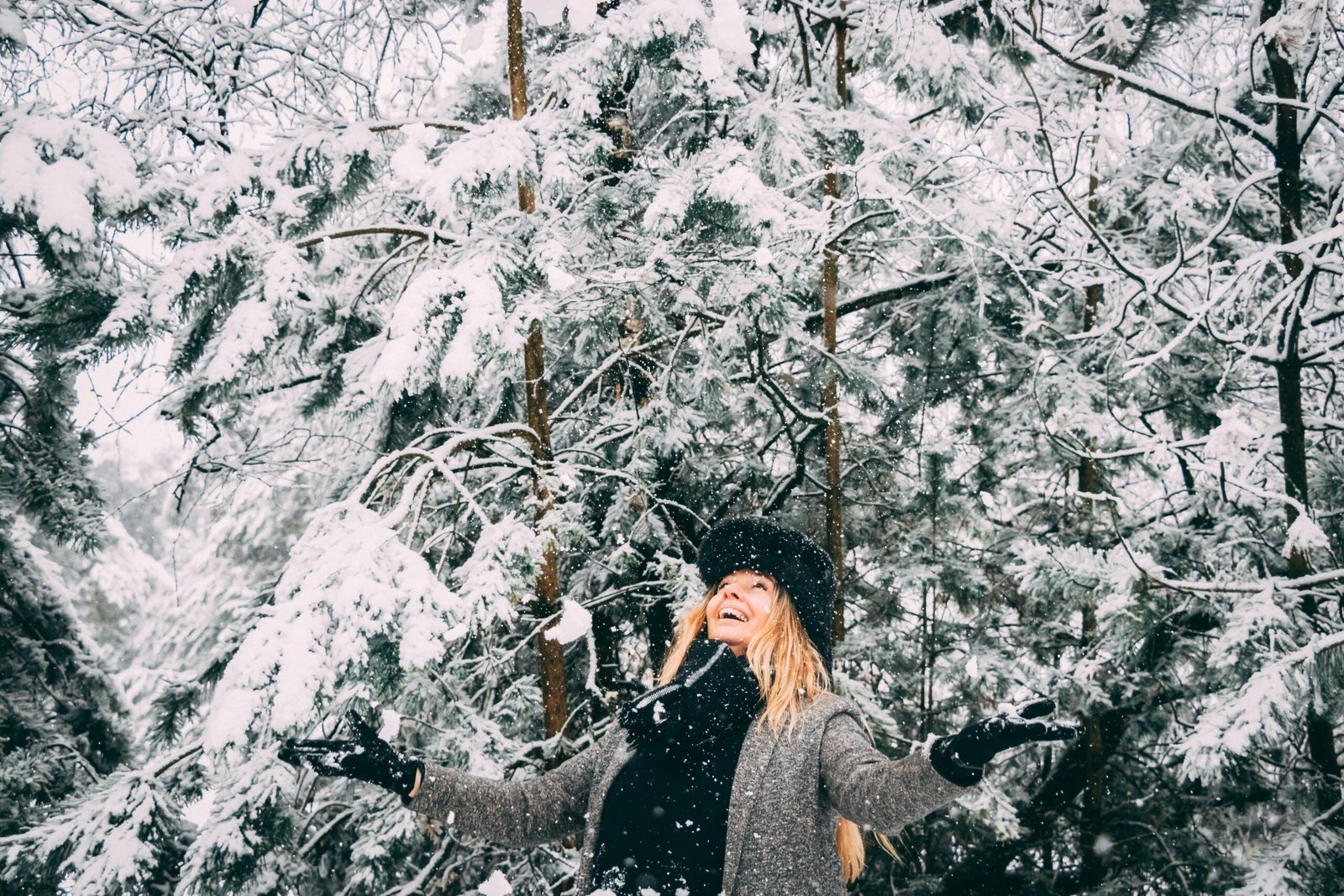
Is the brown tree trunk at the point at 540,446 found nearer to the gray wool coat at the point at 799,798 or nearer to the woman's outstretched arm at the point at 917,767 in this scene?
the gray wool coat at the point at 799,798

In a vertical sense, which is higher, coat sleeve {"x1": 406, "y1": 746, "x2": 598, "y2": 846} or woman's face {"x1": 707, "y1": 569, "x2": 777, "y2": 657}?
woman's face {"x1": 707, "y1": 569, "x2": 777, "y2": 657}

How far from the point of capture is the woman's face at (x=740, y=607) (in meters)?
2.56

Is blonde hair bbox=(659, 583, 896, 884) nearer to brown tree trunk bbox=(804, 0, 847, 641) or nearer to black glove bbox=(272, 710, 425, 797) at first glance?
black glove bbox=(272, 710, 425, 797)

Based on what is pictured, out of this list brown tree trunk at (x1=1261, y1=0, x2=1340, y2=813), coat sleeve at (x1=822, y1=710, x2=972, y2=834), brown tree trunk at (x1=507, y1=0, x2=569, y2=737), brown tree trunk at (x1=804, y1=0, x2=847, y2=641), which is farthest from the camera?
brown tree trunk at (x1=804, y1=0, x2=847, y2=641)

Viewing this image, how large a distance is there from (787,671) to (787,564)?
402 millimetres

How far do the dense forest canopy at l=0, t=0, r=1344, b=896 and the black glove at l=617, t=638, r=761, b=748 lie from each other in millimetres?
737

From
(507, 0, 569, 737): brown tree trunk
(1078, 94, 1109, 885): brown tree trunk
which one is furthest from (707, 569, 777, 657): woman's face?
(1078, 94, 1109, 885): brown tree trunk

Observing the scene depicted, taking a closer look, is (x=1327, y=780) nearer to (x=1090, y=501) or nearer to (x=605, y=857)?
(x=1090, y=501)

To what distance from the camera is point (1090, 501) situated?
616cm

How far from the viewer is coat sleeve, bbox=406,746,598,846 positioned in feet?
8.13

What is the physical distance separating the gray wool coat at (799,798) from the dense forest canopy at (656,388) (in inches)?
20.6

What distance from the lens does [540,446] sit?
395 cm

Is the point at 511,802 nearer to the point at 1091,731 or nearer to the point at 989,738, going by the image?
the point at 989,738

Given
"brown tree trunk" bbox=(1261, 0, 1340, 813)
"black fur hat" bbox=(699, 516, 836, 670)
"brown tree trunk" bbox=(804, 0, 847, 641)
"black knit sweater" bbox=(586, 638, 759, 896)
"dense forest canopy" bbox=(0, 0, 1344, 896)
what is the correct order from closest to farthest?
"black knit sweater" bbox=(586, 638, 759, 896)
"black fur hat" bbox=(699, 516, 836, 670)
"dense forest canopy" bbox=(0, 0, 1344, 896)
"brown tree trunk" bbox=(1261, 0, 1340, 813)
"brown tree trunk" bbox=(804, 0, 847, 641)
